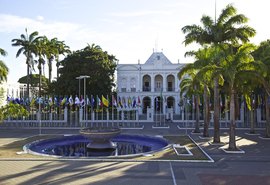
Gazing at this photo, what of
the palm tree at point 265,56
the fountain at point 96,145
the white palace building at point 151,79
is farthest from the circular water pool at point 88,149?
the white palace building at point 151,79

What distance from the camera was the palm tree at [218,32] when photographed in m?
22.2

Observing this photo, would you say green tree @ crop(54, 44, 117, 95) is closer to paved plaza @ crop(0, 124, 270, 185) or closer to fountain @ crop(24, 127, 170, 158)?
fountain @ crop(24, 127, 170, 158)

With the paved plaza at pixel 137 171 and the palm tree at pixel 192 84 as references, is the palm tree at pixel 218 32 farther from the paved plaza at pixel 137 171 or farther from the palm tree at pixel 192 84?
the paved plaza at pixel 137 171

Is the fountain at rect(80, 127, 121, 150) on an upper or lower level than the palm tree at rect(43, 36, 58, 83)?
lower

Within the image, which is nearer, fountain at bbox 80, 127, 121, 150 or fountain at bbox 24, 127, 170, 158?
fountain at bbox 24, 127, 170, 158

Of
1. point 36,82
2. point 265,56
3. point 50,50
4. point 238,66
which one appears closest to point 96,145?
point 238,66

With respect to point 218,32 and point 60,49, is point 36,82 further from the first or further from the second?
point 218,32

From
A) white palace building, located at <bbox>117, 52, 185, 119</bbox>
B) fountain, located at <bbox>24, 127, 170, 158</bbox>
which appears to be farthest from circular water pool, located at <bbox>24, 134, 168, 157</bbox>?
white palace building, located at <bbox>117, 52, 185, 119</bbox>

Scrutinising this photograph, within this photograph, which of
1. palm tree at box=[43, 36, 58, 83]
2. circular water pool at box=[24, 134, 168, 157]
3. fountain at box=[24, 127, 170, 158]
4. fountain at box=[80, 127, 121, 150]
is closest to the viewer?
circular water pool at box=[24, 134, 168, 157]

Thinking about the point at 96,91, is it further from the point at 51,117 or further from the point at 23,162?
the point at 23,162

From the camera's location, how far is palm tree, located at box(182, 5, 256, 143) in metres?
22.2

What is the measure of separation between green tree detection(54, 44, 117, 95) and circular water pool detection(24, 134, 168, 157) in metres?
18.6

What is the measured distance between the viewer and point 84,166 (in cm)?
1455

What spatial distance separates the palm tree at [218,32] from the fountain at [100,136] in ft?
26.7
